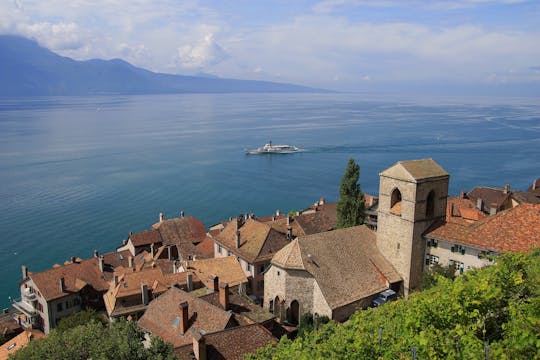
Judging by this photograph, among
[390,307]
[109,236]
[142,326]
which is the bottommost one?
[109,236]

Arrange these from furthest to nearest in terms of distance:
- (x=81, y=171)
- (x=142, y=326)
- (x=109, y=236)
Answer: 1. (x=81, y=171)
2. (x=109, y=236)
3. (x=142, y=326)

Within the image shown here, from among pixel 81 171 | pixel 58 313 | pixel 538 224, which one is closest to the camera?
pixel 538 224

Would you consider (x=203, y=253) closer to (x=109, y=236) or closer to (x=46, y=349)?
(x=109, y=236)

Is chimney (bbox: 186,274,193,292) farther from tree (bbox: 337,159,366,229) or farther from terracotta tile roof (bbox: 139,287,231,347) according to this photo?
tree (bbox: 337,159,366,229)

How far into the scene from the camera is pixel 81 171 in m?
115

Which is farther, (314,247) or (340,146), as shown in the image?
(340,146)

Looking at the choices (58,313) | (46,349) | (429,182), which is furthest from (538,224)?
(58,313)

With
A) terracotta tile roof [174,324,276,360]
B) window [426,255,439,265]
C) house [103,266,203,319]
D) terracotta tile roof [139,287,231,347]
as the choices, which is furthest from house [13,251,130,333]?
window [426,255,439,265]

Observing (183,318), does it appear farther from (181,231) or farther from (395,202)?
(181,231)

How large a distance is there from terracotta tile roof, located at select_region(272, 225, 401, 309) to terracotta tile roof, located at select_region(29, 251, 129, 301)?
23.7 metres

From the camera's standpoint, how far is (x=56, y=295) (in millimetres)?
47000

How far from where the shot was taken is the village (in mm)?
30500

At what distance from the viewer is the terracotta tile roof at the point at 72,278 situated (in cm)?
4716

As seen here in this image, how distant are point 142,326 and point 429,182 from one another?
966 inches
